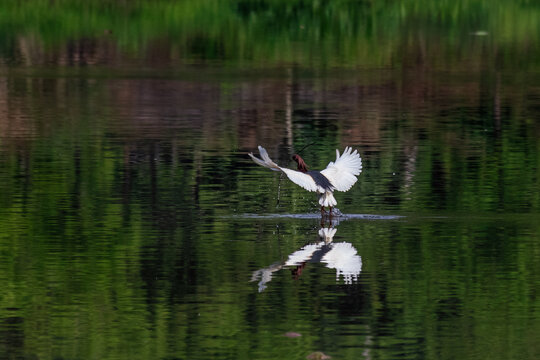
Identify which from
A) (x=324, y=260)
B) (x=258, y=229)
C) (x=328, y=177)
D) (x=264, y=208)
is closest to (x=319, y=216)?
(x=328, y=177)

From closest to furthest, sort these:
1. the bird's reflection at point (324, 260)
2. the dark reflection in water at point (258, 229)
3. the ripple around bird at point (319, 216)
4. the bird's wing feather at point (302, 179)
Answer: the dark reflection in water at point (258, 229) < the bird's reflection at point (324, 260) < the bird's wing feather at point (302, 179) < the ripple around bird at point (319, 216)

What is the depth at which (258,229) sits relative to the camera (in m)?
12.5

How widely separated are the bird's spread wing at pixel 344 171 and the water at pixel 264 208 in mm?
320

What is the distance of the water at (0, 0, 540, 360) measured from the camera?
8906mm

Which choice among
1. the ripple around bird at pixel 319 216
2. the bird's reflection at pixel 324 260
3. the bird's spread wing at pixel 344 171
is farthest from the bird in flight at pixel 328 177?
the bird's reflection at pixel 324 260

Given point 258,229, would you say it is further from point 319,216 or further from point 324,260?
point 324,260

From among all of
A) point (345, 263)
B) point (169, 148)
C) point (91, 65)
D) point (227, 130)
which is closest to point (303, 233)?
point (345, 263)

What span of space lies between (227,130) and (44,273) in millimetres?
9577

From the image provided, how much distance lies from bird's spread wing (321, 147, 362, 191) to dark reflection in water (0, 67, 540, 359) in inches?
14.9

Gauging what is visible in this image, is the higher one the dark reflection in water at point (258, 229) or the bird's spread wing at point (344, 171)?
the bird's spread wing at point (344, 171)

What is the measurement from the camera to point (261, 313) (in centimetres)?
929

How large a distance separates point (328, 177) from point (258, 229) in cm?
105

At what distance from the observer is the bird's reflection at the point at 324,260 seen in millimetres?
10461

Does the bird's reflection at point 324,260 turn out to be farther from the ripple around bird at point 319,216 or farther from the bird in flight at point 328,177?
the ripple around bird at point 319,216
